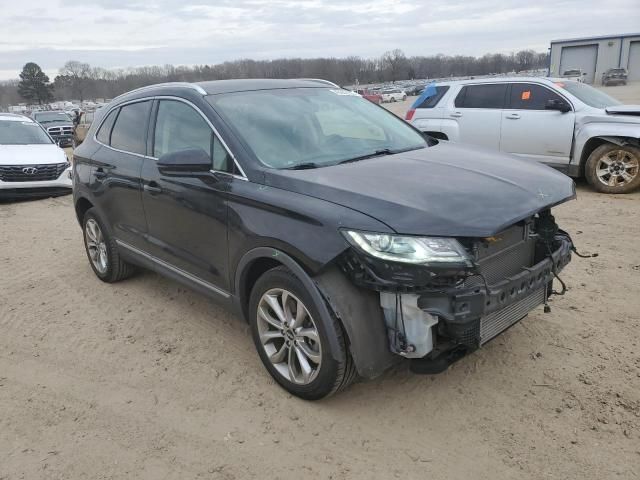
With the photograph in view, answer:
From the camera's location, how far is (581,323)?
3.97 m

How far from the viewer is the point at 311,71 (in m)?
95.1

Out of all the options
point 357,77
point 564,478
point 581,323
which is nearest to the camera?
point 564,478

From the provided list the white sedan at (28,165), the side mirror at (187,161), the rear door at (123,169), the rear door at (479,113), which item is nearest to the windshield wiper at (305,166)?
the side mirror at (187,161)

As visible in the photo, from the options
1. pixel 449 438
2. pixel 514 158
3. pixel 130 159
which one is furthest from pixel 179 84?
pixel 449 438

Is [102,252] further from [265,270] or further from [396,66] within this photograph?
[396,66]

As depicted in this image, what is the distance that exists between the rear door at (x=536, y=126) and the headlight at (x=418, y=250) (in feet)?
22.0

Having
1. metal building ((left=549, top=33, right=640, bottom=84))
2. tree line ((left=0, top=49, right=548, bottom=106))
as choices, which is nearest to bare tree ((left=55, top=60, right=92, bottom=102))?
tree line ((left=0, top=49, right=548, bottom=106))

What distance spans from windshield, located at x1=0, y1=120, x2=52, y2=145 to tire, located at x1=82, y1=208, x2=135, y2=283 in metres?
7.10

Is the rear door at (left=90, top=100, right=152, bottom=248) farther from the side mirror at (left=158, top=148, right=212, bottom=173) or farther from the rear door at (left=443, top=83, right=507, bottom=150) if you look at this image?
the rear door at (left=443, top=83, right=507, bottom=150)

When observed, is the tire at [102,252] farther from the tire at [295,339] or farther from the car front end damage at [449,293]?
the car front end damage at [449,293]

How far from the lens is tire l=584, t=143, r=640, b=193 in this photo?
25.9ft

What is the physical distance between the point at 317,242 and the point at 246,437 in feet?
3.75

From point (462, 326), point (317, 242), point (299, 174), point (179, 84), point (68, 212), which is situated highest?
point (179, 84)

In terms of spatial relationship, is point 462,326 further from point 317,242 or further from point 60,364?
point 60,364
